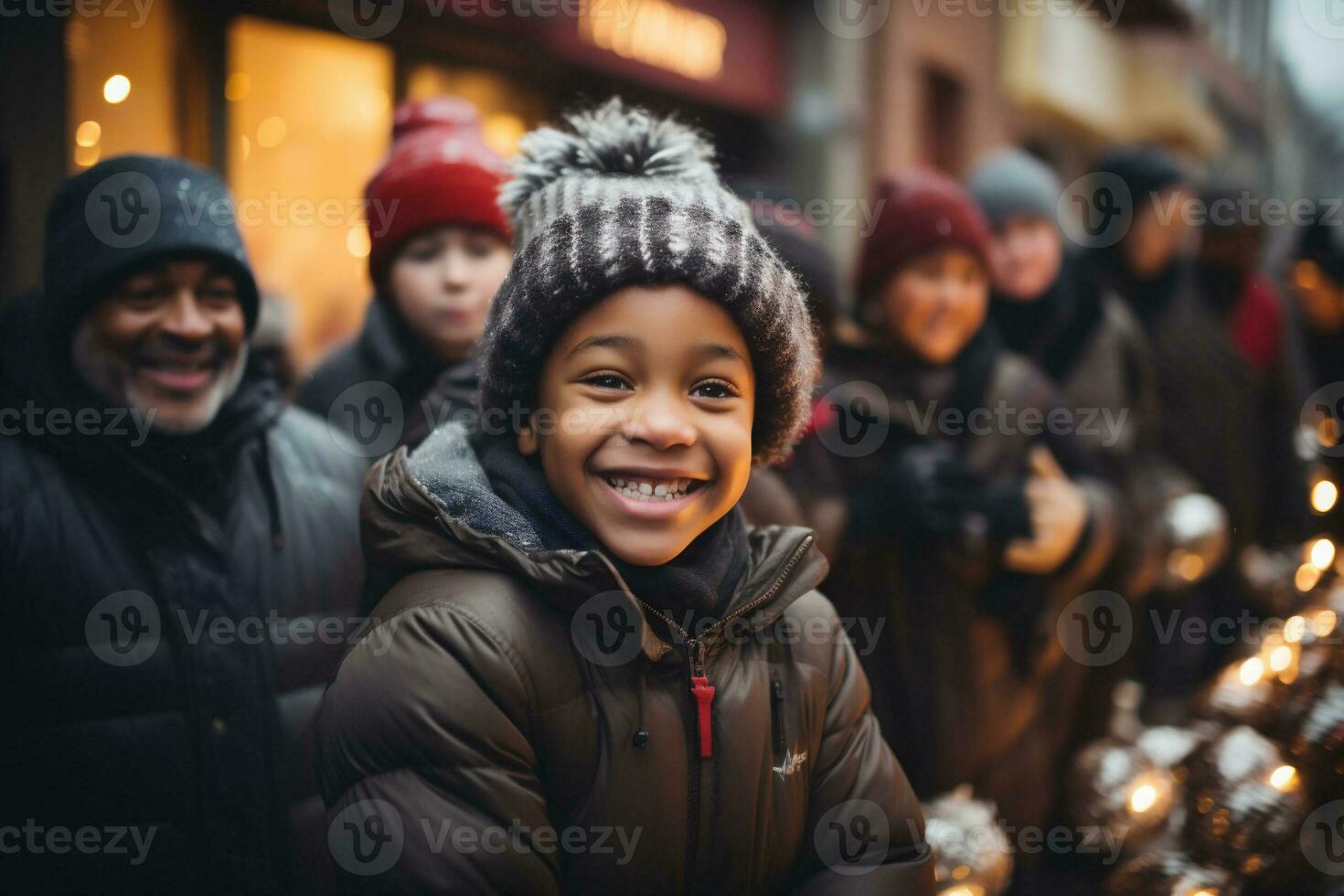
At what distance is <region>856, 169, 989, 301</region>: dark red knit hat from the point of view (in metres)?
3.10

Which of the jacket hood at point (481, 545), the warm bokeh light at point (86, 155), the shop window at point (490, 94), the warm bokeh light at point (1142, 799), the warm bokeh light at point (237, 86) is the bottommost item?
the warm bokeh light at point (1142, 799)

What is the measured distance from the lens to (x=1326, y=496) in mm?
3035

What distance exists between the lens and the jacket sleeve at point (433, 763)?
1.31 meters

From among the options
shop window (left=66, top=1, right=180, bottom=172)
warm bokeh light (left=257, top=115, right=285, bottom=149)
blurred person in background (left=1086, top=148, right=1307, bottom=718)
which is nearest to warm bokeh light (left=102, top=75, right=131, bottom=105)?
shop window (left=66, top=1, right=180, bottom=172)

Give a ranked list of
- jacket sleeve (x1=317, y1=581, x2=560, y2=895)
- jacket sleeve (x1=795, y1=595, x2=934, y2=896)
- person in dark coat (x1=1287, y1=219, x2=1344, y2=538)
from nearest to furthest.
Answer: jacket sleeve (x1=317, y1=581, x2=560, y2=895) → jacket sleeve (x1=795, y1=595, x2=934, y2=896) → person in dark coat (x1=1287, y1=219, x2=1344, y2=538)

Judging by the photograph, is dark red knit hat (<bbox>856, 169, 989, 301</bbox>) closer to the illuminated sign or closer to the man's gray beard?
the man's gray beard

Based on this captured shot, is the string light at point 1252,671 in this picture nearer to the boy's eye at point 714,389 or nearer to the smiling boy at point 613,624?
the smiling boy at point 613,624

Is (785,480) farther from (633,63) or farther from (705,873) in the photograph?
(633,63)

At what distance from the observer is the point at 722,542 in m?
1.62

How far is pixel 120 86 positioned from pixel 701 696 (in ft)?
12.3

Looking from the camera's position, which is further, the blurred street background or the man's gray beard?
the blurred street background

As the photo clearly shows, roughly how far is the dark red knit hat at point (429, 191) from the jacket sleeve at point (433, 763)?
1.41 m

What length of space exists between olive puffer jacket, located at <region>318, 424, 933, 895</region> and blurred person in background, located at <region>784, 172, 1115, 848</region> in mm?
1227

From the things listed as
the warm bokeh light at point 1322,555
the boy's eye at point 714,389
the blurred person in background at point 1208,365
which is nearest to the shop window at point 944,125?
the blurred person in background at point 1208,365
